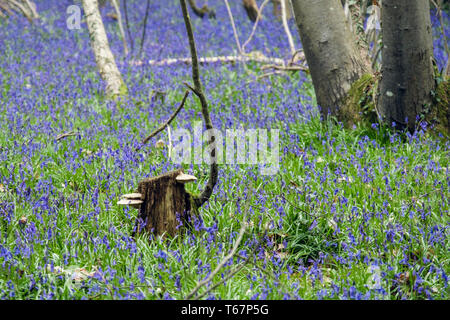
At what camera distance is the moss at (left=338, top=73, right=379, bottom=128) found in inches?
223

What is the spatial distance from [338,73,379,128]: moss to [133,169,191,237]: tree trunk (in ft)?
8.95

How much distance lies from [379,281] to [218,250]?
103 centimetres

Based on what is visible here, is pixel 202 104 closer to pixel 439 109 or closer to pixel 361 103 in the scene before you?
pixel 361 103

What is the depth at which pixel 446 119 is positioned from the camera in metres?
5.40

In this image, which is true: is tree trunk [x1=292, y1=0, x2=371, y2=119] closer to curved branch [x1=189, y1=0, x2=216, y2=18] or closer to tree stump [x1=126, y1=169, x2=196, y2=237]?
tree stump [x1=126, y1=169, x2=196, y2=237]

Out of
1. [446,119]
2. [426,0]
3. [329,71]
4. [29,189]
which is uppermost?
[426,0]

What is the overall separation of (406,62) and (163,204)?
115 inches

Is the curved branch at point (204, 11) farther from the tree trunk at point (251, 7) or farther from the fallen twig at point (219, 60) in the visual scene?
the fallen twig at point (219, 60)

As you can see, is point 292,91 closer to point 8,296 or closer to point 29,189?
point 29,189

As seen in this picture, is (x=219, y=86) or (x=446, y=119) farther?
(x=219, y=86)

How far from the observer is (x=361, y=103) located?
573 centimetres

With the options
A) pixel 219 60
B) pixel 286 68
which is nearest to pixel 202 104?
pixel 286 68

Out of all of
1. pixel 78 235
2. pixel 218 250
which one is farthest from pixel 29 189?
pixel 218 250
